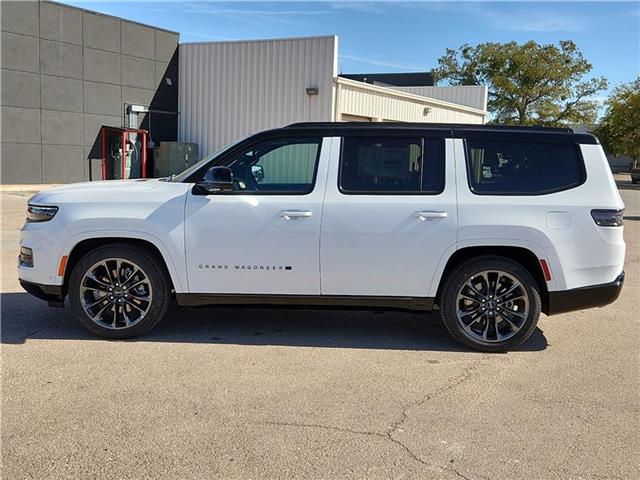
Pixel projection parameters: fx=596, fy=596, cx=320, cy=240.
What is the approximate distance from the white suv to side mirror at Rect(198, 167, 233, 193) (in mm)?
18

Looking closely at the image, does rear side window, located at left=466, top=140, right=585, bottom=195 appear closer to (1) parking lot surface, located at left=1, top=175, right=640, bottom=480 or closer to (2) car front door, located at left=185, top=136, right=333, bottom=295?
(2) car front door, located at left=185, top=136, right=333, bottom=295

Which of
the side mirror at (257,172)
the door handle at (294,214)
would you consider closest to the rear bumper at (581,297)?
the door handle at (294,214)

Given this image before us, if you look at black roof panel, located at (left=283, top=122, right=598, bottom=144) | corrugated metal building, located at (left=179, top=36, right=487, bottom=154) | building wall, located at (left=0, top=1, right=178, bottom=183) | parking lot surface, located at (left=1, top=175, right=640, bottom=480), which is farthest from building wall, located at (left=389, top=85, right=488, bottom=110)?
parking lot surface, located at (left=1, top=175, right=640, bottom=480)

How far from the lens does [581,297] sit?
16.5 feet

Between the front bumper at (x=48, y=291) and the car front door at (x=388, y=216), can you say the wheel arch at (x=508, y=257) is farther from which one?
the front bumper at (x=48, y=291)

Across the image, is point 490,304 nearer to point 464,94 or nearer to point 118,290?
point 118,290

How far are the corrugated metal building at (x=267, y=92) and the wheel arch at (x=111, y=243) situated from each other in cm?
1525

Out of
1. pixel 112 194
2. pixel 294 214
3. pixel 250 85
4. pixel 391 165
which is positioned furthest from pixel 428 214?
pixel 250 85

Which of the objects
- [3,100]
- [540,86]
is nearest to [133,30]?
[3,100]

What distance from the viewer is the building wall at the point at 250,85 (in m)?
19.8

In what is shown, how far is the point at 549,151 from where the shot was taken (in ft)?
16.7

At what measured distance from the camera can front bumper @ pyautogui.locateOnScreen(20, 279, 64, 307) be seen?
5.14m

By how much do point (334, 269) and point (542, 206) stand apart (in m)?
1.80

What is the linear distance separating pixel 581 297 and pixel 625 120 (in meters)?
45.5
